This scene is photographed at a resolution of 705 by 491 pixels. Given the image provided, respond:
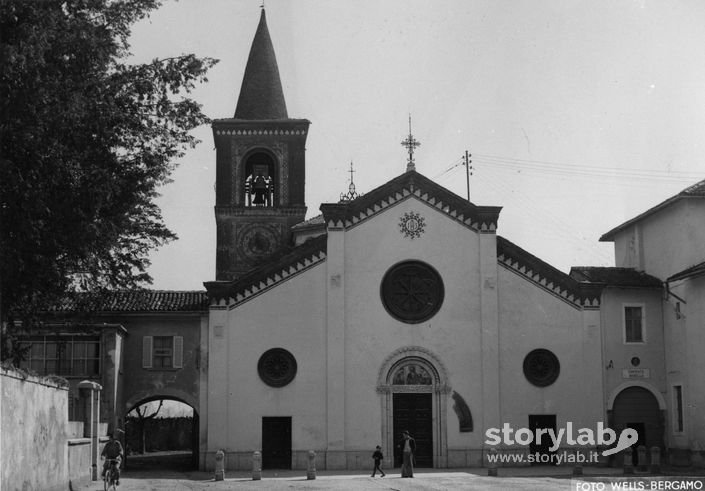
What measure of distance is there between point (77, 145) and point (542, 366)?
1998 cm

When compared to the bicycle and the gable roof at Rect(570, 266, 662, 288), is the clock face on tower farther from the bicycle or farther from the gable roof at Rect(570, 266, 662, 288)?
the bicycle

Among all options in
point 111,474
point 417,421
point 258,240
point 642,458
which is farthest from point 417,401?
point 111,474

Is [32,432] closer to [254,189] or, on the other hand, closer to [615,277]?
[615,277]

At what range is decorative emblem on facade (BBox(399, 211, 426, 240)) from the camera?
3753cm

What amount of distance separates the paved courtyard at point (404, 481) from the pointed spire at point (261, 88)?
1951cm

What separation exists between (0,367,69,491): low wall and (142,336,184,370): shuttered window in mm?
15163

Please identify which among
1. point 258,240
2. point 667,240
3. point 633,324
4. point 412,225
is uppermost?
point 258,240

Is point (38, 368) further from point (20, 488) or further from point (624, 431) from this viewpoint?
point (624, 431)

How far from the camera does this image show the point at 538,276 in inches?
1490

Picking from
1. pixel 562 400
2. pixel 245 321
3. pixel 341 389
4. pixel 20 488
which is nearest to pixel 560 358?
pixel 562 400

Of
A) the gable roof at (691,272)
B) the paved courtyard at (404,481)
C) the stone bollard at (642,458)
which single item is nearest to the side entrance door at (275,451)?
the paved courtyard at (404,481)

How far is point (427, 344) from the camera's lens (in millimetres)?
36969

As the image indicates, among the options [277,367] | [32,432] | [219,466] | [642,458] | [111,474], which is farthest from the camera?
[277,367]

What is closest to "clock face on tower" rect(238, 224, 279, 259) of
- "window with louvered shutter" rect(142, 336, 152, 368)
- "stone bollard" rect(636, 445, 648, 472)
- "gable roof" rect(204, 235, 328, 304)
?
"window with louvered shutter" rect(142, 336, 152, 368)
